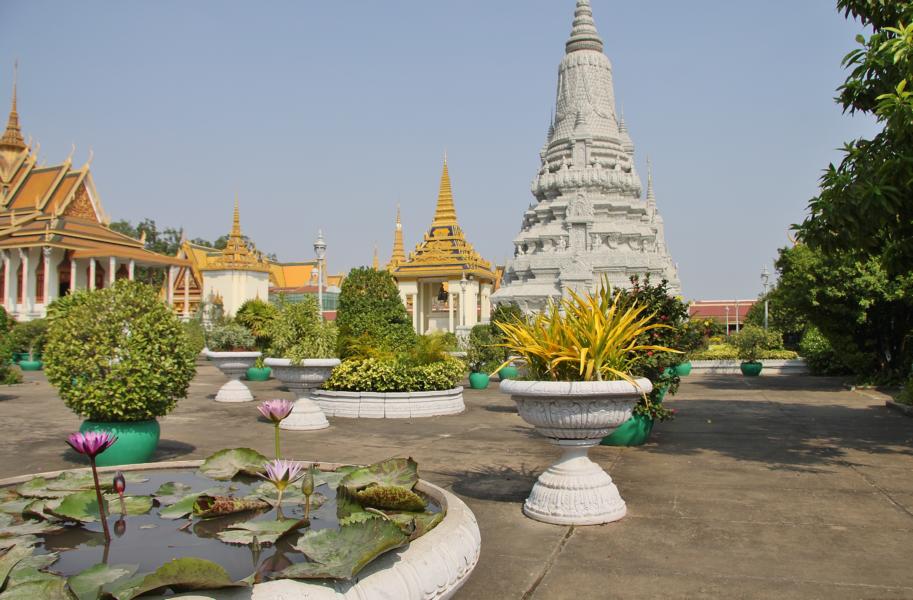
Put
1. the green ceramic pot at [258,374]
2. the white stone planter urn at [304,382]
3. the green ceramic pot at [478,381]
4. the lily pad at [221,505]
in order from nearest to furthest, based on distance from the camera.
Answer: the lily pad at [221,505], the white stone planter urn at [304,382], the green ceramic pot at [478,381], the green ceramic pot at [258,374]

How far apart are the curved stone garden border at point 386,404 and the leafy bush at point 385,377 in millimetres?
186

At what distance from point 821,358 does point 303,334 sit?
19.3 metres

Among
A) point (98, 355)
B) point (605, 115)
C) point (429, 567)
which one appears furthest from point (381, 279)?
point (605, 115)

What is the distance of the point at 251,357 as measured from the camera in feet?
55.7

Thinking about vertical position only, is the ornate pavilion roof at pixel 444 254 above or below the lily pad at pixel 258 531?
above

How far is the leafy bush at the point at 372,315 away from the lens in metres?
14.0

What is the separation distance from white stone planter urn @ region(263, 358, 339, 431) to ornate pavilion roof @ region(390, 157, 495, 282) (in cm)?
2744

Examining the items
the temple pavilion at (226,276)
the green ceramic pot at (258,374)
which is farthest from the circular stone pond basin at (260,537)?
the temple pavilion at (226,276)

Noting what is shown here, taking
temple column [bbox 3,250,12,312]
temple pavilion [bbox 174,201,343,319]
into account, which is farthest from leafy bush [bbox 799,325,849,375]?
temple column [bbox 3,250,12,312]

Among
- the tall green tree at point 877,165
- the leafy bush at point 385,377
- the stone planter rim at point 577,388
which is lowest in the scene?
the leafy bush at point 385,377

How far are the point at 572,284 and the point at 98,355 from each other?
86.4ft

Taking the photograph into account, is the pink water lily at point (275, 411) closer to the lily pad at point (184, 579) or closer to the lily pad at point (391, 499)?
the lily pad at point (391, 499)

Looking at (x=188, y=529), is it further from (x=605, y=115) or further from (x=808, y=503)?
(x=605, y=115)

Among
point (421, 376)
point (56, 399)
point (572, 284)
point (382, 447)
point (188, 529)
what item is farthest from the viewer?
point (572, 284)
